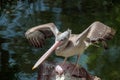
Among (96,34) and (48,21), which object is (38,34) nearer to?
(96,34)

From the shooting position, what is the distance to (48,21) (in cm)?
1026

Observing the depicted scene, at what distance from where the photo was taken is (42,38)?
476cm

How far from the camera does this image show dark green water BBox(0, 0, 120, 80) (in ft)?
26.6

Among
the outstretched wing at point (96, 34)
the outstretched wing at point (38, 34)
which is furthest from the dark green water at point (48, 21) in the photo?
the outstretched wing at point (96, 34)

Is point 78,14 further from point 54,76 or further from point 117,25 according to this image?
point 54,76

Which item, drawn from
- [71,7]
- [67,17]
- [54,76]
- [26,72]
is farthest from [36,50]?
[54,76]

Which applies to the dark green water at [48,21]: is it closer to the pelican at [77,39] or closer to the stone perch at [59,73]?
the stone perch at [59,73]

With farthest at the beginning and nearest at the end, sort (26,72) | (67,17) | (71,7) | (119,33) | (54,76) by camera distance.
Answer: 1. (71,7)
2. (67,17)
3. (119,33)
4. (26,72)
5. (54,76)

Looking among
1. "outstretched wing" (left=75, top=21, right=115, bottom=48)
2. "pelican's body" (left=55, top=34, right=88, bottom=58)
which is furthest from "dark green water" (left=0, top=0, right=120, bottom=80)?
"outstretched wing" (left=75, top=21, right=115, bottom=48)

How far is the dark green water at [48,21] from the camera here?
320 inches

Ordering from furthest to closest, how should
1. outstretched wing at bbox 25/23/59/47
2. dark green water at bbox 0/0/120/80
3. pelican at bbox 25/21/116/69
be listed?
A: dark green water at bbox 0/0/120/80 < outstretched wing at bbox 25/23/59/47 < pelican at bbox 25/21/116/69

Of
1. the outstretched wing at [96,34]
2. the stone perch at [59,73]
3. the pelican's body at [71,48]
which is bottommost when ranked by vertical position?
the stone perch at [59,73]

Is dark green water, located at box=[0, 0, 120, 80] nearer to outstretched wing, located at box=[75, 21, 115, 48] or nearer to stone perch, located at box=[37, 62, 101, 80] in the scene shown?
stone perch, located at box=[37, 62, 101, 80]

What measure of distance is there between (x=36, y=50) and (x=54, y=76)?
416cm
